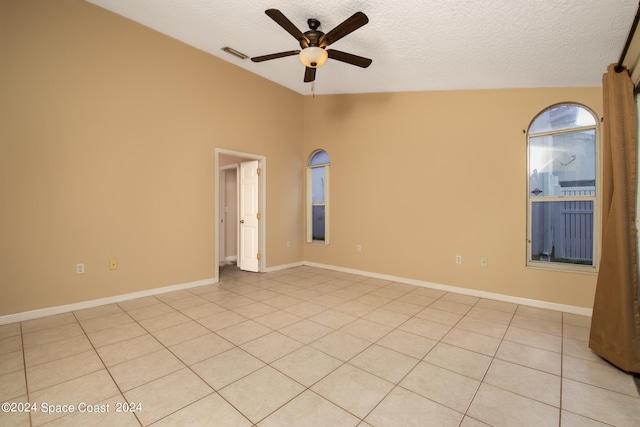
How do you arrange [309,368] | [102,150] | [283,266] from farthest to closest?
1. [283,266]
2. [102,150]
3. [309,368]

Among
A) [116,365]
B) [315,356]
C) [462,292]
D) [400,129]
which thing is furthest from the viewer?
[400,129]

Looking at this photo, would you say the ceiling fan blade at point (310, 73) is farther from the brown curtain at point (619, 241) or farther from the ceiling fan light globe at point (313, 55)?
the brown curtain at point (619, 241)

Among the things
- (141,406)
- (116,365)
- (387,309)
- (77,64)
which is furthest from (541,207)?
(77,64)

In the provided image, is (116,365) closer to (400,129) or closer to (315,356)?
(315,356)

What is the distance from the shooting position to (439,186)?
4129mm

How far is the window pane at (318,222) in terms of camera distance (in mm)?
5770

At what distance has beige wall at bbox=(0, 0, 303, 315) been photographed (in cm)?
281

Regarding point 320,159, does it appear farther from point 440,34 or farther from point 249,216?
point 440,34

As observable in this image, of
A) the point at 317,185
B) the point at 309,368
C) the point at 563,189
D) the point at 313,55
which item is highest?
the point at 313,55

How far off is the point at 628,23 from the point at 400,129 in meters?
2.62

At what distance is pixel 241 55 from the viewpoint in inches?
163

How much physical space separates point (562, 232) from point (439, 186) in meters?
1.55

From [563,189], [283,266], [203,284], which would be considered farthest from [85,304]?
[563,189]

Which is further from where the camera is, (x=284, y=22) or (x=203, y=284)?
(x=203, y=284)
